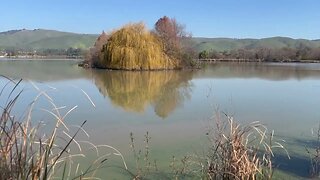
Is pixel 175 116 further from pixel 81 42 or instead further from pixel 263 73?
pixel 81 42

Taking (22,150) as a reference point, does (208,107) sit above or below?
below

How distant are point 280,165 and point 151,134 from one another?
2662 millimetres

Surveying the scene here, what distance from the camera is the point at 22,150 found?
2.16m

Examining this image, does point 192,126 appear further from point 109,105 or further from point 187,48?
point 187,48

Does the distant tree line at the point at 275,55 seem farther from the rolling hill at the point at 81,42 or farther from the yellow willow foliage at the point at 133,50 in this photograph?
the rolling hill at the point at 81,42

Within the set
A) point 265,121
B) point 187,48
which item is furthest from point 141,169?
point 187,48

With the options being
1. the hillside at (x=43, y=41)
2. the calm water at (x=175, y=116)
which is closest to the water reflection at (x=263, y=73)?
the calm water at (x=175, y=116)

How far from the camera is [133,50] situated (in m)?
31.0

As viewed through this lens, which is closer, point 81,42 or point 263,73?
point 263,73

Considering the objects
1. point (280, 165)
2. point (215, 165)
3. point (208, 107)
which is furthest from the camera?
point (208, 107)

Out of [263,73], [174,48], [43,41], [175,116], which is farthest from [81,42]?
[175,116]

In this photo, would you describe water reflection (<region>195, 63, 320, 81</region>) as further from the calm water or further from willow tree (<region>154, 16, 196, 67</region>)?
the calm water

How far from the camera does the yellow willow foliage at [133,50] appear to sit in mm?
30891

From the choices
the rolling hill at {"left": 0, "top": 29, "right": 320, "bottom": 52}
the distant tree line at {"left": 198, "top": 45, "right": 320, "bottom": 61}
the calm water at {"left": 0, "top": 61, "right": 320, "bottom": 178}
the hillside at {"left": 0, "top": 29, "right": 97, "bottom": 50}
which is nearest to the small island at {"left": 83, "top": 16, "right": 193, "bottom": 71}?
the calm water at {"left": 0, "top": 61, "right": 320, "bottom": 178}
